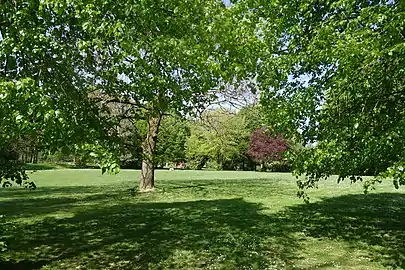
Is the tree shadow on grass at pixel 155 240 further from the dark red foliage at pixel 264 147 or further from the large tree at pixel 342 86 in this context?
the dark red foliage at pixel 264 147

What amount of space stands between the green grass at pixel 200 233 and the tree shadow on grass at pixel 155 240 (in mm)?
24

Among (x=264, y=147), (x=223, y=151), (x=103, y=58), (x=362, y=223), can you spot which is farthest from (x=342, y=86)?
(x=264, y=147)

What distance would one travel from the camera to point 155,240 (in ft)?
38.0

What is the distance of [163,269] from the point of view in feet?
28.7

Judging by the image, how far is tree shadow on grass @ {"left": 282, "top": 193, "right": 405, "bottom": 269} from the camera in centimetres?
1058

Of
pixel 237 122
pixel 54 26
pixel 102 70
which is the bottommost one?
pixel 102 70

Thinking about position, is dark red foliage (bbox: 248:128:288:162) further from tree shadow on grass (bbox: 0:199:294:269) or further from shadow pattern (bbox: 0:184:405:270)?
tree shadow on grass (bbox: 0:199:294:269)

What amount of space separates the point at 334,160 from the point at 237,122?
58.4m

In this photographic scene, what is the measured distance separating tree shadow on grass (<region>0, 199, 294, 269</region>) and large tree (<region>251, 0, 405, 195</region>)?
2642mm

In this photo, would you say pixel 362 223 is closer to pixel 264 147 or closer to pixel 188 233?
pixel 188 233

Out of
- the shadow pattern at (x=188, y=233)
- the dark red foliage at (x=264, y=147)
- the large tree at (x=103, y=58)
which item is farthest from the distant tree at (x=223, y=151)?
the large tree at (x=103, y=58)

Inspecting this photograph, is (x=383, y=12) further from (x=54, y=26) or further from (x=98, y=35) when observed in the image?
(x=54, y=26)

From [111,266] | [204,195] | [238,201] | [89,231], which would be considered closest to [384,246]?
[111,266]

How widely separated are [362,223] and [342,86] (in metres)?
8.15
